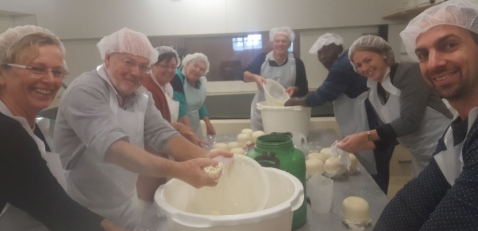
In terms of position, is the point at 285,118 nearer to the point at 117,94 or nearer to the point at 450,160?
the point at 117,94

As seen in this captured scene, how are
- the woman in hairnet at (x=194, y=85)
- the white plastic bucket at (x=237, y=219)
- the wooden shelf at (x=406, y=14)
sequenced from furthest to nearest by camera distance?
the wooden shelf at (x=406, y=14) → the woman in hairnet at (x=194, y=85) → the white plastic bucket at (x=237, y=219)

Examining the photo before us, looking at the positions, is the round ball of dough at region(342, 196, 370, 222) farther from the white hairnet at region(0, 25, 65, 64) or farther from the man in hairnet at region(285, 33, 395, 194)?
the white hairnet at region(0, 25, 65, 64)

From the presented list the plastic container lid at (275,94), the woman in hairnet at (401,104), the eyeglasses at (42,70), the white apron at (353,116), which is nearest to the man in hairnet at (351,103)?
the white apron at (353,116)

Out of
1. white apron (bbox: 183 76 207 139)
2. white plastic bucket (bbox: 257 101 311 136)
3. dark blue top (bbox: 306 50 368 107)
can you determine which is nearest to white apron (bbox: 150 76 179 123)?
white apron (bbox: 183 76 207 139)

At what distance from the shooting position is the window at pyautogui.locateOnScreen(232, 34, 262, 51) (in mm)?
3244

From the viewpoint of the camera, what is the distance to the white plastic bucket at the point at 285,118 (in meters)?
1.89

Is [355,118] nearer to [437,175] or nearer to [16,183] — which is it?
[437,175]

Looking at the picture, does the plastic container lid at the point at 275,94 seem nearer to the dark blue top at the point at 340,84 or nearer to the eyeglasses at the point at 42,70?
the dark blue top at the point at 340,84

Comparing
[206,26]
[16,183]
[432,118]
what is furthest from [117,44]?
[206,26]

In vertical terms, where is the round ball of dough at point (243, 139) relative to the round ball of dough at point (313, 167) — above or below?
below

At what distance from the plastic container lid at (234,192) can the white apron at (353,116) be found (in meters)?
1.03

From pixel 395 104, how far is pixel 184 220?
1.23m

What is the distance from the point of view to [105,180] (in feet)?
3.69

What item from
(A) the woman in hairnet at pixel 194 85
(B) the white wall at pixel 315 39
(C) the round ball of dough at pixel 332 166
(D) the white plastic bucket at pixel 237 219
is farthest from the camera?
(B) the white wall at pixel 315 39
